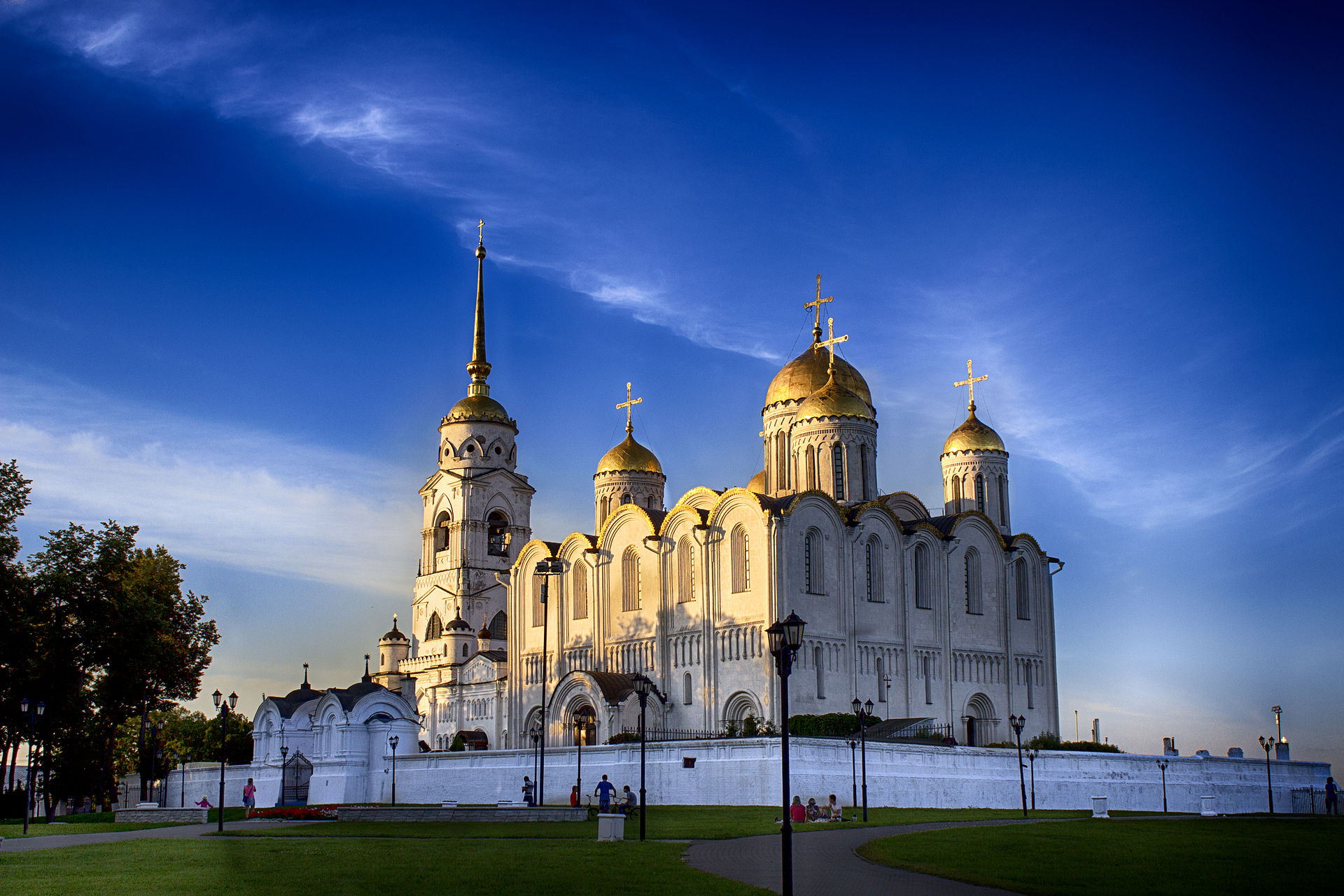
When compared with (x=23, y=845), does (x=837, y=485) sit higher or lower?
higher

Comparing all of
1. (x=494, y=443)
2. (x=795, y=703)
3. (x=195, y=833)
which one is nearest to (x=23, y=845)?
(x=195, y=833)

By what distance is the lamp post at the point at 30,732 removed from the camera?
1219 inches

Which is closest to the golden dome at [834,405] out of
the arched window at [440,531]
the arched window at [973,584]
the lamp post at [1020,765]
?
the arched window at [973,584]

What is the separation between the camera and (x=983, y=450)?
2312 inches

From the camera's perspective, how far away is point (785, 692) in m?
15.1

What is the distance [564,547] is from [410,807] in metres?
24.3

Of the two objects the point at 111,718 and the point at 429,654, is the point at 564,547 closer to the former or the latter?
the point at 429,654

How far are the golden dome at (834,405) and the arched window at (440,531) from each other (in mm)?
25805

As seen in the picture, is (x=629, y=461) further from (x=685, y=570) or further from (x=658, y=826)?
(x=658, y=826)

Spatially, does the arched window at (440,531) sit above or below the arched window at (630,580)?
above

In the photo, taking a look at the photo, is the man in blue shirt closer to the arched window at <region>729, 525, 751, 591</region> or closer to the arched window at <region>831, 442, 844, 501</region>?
the arched window at <region>729, 525, 751, 591</region>

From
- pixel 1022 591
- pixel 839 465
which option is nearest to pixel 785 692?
pixel 839 465

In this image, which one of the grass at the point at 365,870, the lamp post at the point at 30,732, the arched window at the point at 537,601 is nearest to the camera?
the grass at the point at 365,870

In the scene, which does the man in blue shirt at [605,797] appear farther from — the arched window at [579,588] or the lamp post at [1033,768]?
the arched window at [579,588]
